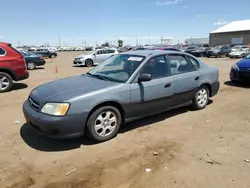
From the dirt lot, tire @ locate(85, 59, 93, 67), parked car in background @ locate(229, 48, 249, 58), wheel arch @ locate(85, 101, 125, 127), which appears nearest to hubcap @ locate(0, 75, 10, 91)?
the dirt lot

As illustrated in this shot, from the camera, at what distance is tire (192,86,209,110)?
5685 mm

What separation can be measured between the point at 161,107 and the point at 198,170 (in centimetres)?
186

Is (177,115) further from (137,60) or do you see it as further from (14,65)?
(14,65)

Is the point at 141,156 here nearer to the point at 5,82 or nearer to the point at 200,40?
the point at 5,82

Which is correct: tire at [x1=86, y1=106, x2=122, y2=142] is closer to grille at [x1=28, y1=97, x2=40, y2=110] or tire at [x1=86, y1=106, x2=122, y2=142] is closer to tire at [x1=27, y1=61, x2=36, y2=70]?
grille at [x1=28, y1=97, x2=40, y2=110]

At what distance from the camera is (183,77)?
5.20 m

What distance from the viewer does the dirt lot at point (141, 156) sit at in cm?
296

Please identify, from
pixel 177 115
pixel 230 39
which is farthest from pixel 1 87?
pixel 230 39

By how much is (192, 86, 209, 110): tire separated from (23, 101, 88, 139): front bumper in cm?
308

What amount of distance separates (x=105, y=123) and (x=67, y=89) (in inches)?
35.5

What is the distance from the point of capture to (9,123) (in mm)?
5066

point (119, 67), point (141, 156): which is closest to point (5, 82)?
point (119, 67)

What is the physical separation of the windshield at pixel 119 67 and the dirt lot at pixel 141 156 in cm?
109

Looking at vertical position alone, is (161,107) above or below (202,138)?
above
